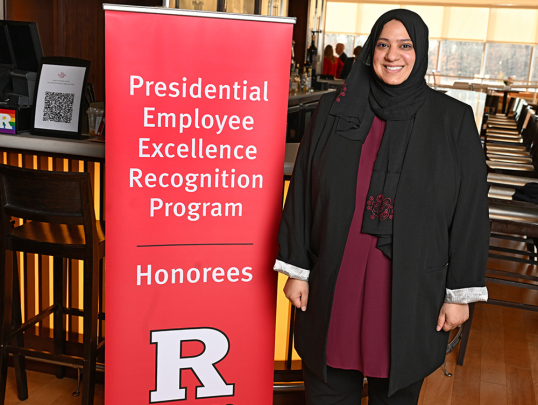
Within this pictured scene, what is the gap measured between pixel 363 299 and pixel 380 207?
0.82ft

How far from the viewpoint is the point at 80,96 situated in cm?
235

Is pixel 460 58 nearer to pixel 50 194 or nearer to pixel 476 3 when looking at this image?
pixel 476 3

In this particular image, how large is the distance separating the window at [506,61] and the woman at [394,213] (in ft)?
51.6

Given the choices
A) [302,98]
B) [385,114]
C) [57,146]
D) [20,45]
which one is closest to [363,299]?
[385,114]

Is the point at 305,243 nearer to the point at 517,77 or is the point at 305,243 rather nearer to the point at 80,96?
the point at 80,96

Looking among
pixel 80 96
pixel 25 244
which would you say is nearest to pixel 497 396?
pixel 25 244

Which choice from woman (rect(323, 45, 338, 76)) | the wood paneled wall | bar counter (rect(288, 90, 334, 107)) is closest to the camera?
bar counter (rect(288, 90, 334, 107))

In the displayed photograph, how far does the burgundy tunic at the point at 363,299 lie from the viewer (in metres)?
1.41

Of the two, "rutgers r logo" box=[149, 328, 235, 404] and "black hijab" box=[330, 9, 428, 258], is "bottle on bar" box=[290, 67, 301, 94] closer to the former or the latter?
"rutgers r logo" box=[149, 328, 235, 404]

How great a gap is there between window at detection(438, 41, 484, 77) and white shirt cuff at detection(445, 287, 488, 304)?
1576 cm

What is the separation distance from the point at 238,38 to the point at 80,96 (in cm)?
101

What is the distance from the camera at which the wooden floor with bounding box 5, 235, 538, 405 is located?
7.83 feet

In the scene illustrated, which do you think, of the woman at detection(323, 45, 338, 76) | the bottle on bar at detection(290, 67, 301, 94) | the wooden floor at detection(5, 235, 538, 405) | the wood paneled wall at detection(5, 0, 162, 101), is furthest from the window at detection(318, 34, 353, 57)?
the wooden floor at detection(5, 235, 538, 405)

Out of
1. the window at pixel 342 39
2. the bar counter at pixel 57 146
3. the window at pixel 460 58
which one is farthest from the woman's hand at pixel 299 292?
the window at pixel 460 58
